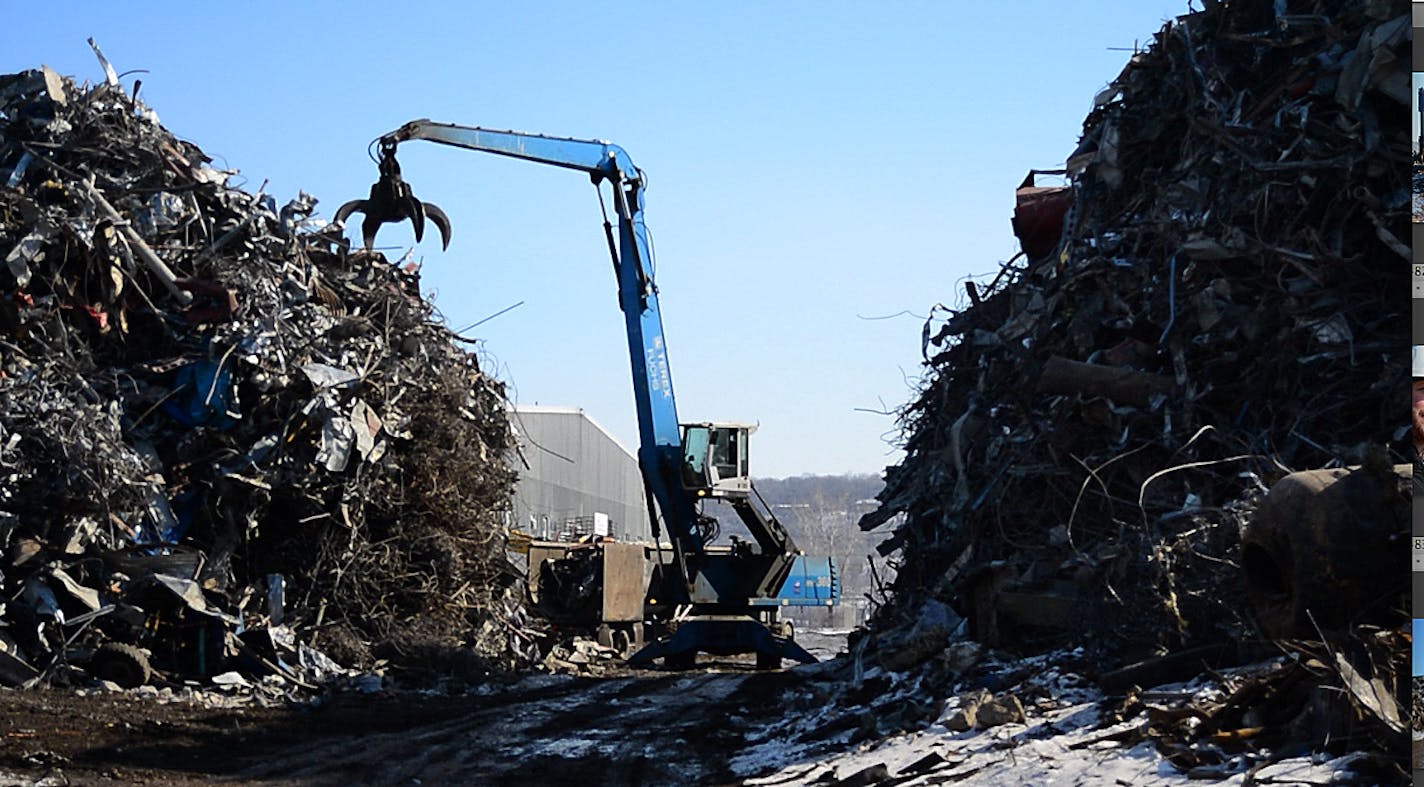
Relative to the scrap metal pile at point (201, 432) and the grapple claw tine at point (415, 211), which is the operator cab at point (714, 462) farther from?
the grapple claw tine at point (415, 211)

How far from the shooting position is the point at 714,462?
760 inches

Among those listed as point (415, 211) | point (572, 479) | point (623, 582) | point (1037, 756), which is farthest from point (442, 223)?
point (572, 479)

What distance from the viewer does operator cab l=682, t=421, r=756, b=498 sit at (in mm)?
19188

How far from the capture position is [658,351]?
19.8 m

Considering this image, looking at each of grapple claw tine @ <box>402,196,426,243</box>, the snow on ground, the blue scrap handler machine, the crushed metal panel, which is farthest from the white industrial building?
the snow on ground

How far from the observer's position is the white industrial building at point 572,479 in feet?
140

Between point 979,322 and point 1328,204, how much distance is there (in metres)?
5.09

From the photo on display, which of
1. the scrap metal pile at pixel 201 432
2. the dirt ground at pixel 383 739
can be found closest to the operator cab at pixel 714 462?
the scrap metal pile at pixel 201 432

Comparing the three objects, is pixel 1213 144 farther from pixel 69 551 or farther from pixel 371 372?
pixel 69 551

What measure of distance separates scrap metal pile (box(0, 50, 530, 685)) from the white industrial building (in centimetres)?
2010

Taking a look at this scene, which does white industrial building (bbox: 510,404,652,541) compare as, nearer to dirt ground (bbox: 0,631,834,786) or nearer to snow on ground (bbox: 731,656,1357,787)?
dirt ground (bbox: 0,631,834,786)

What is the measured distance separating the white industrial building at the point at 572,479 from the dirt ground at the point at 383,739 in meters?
23.7

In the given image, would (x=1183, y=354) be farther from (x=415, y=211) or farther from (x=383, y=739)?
(x=415, y=211)

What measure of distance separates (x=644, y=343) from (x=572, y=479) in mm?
33391
